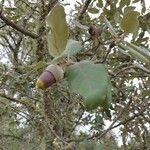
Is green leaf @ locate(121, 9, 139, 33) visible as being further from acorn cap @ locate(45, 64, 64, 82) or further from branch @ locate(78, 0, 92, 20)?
branch @ locate(78, 0, 92, 20)

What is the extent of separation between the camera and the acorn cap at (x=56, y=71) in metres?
0.71

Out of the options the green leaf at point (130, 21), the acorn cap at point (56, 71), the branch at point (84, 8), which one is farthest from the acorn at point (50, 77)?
the branch at point (84, 8)

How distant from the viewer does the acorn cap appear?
0.71 m

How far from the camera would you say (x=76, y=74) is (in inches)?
28.6

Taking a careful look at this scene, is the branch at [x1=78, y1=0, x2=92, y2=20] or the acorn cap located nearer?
the acorn cap

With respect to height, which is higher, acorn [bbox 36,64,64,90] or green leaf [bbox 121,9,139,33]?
green leaf [bbox 121,9,139,33]

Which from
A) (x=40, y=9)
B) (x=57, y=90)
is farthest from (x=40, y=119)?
(x=40, y=9)

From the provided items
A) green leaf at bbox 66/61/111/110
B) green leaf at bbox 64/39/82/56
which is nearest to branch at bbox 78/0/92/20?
green leaf at bbox 64/39/82/56

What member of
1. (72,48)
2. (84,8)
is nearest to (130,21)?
(72,48)

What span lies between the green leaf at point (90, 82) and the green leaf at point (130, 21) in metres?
0.09

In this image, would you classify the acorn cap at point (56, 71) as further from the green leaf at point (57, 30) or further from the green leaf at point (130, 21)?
the green leaf at point (130, 21)

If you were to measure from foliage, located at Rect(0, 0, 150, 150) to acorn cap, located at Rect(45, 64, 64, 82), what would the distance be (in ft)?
0.05

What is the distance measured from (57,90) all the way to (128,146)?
706 millimetres

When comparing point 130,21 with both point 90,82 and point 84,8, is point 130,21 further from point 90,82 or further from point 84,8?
point 84,8
